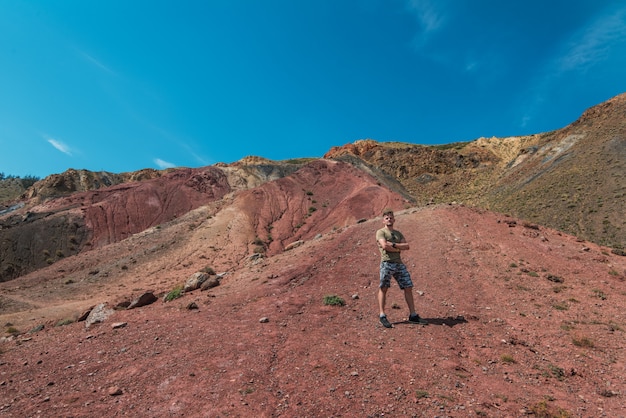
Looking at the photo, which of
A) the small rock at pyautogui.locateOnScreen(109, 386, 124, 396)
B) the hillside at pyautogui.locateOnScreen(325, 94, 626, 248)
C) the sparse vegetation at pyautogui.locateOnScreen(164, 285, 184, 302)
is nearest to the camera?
the small rock at pyautogui.locateOnScreen(109, 386, 124, 396)

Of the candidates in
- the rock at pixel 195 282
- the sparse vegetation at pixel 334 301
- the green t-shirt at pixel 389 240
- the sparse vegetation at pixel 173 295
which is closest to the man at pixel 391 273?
the green t-shirt at pixel 389 240

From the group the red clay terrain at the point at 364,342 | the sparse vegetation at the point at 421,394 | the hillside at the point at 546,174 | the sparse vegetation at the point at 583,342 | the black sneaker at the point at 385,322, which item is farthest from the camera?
the hillside at the point at 546,174

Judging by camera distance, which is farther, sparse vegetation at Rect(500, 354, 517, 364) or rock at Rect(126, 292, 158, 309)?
rock at Rect(126, 292, 158, 309)

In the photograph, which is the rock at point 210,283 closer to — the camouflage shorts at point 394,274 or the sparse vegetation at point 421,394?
the camouflage shorts at point 394,274

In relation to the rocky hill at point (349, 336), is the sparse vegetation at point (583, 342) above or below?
below

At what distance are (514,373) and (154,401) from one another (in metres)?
6.07

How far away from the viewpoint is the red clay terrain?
5516 mm

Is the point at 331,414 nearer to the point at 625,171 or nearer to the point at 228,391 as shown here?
the point at 228,391

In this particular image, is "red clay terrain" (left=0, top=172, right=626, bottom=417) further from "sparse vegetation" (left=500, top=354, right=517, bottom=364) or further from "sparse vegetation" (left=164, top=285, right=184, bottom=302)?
"sparse vegetation" (left=164, top=285, right=184, bottom=302)

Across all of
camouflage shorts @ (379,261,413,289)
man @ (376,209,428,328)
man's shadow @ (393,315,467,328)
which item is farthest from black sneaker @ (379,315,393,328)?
camouflage shorts @ (379,261,413,289)

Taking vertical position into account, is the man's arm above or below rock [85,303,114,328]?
above

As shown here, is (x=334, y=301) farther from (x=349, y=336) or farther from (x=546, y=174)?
(x=546, y=174)

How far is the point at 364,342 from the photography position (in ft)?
24.0

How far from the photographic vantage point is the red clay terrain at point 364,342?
5516 millimetres
